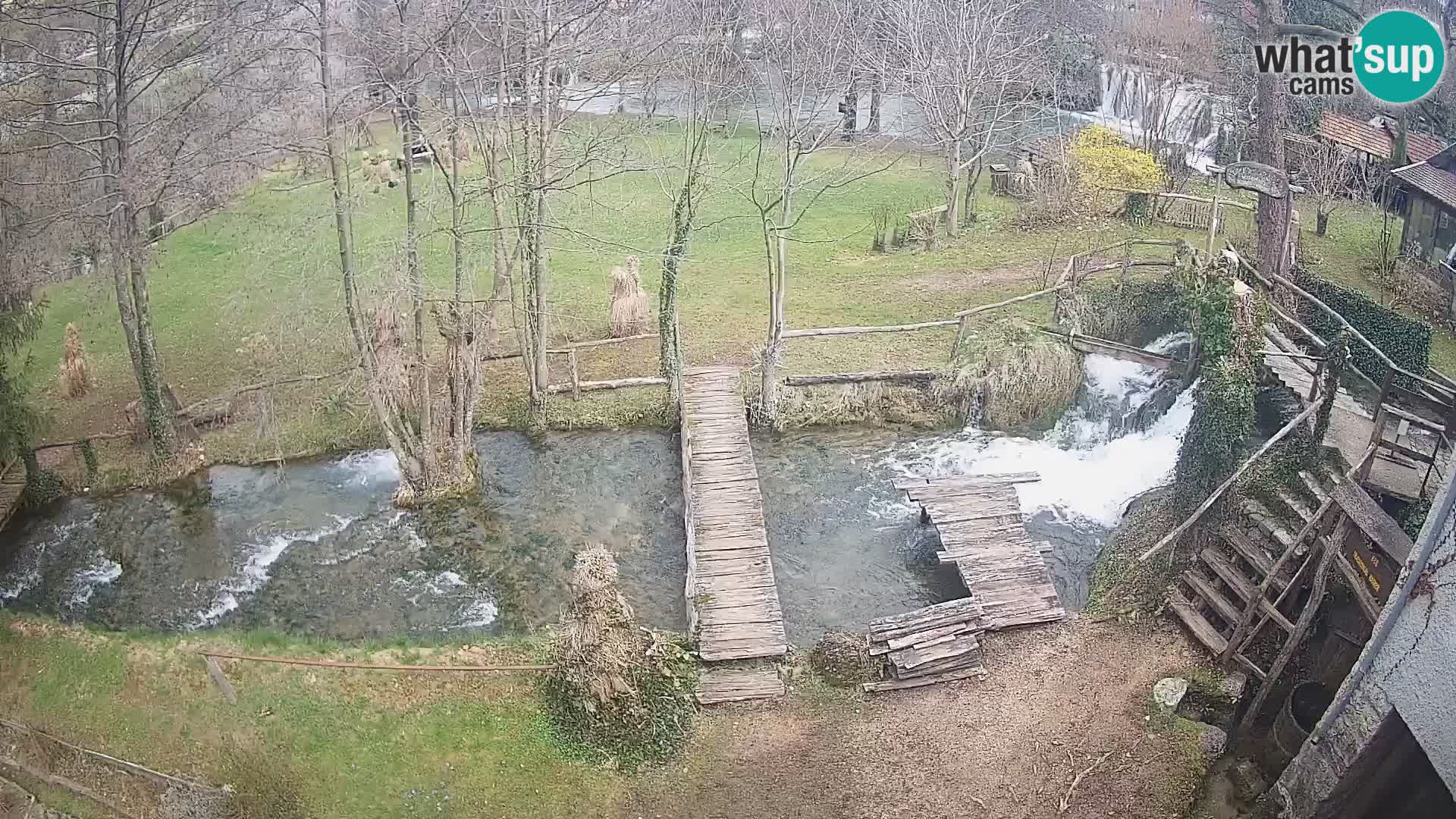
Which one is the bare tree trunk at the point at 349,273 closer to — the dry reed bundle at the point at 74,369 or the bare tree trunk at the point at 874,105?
the dry reed bundle at the point at 74,369

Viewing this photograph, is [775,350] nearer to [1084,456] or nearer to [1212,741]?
[1084,456]

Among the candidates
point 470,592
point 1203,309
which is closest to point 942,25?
point 1203,309

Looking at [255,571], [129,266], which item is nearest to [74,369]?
[129,266]

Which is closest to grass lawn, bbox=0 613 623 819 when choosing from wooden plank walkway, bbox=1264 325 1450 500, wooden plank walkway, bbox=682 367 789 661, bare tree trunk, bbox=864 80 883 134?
wooden plank walkway, bbox=682 367 789 661

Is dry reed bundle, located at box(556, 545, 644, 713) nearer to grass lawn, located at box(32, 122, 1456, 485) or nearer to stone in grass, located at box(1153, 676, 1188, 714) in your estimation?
stone in grass, located at box(1153, 676, 1188, 714)

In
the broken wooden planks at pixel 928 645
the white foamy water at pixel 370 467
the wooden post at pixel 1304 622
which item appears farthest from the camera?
the white foamy water at pixel 370 467

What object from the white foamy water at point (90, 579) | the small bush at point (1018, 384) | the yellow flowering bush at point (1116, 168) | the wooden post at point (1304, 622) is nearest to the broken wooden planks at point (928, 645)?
the wooden post at point (1304, 622)

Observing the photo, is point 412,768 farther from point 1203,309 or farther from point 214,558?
point 1203,309
